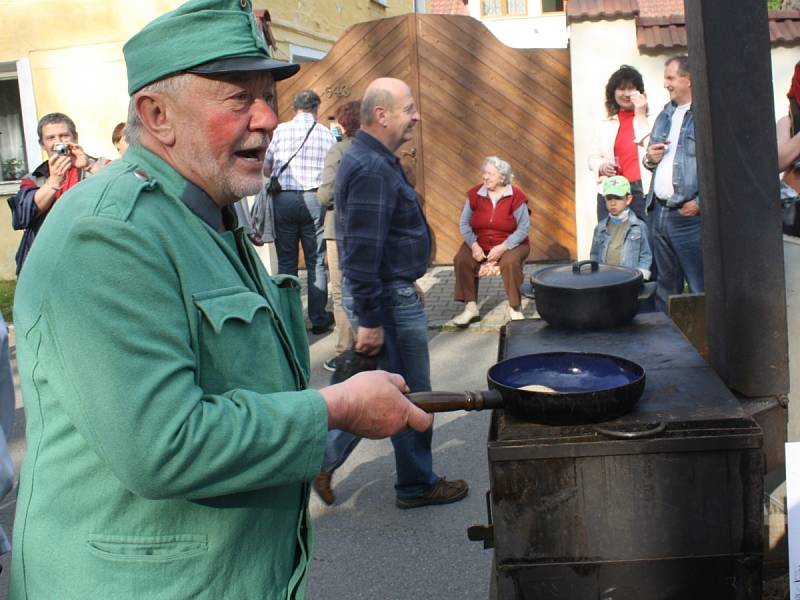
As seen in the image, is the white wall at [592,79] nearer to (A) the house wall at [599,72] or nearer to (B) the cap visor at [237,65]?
(A) the house wall at [599,72]

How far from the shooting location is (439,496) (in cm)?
457

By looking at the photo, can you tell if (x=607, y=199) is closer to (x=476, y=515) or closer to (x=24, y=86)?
(x=476, y=515)

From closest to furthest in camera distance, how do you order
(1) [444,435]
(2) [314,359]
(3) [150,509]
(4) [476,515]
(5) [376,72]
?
(3) [150,509] → (4) [476,515] → (1) [444,435] → (2) [314,359] → (5) [376,72]

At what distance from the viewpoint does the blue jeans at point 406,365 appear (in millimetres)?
4352

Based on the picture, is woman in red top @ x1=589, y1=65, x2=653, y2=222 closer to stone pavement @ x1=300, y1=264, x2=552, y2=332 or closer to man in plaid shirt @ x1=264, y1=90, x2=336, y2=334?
stone pavement @ x1=300, y1=264, x2=552, y2=332

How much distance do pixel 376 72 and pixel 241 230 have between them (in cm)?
924

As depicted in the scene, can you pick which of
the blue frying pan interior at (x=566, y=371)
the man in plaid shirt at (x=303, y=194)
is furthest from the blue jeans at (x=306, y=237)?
the blue frying pan interior at (x=566, y=371)

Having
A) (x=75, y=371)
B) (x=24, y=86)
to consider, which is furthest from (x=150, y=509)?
(x=24, y=86)

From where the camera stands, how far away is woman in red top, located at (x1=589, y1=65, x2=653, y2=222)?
25.5 ft

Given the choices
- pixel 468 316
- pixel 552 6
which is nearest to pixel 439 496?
pixel 468 316

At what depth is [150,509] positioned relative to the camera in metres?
1.58

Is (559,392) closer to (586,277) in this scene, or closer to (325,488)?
(586,277)

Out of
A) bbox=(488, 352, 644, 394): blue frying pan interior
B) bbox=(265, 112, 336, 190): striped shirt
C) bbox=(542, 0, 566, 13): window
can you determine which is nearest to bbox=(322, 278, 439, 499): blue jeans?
bbox=(488, 352, 644, 394): blue frying pan interior

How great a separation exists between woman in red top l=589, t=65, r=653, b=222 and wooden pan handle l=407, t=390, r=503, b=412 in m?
5.52
